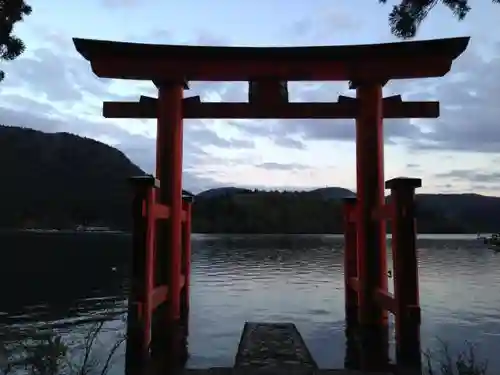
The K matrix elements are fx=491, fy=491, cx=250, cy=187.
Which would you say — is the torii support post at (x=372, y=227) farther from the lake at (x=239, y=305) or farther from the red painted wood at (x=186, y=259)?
the red painted wood at (x=186, y=259)

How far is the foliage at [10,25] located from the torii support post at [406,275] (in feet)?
14.7

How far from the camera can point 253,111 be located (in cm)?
804

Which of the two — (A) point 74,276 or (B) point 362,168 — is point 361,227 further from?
(A) point 74,276

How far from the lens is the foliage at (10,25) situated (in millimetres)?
3812

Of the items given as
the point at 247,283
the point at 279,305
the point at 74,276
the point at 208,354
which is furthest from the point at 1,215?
the point at 208,354

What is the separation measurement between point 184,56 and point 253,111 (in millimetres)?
1406

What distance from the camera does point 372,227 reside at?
7816mm

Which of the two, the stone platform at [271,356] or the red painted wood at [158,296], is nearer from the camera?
the stone platform at [271,356]

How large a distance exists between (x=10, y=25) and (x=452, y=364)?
6629 mm

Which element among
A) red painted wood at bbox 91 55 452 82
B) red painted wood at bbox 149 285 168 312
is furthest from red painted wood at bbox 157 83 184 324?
red painted wood at bbox 91 55 452 82

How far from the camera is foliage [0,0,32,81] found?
12.5ft

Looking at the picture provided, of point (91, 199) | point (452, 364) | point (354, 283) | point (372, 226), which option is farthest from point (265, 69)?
point (91, 199)

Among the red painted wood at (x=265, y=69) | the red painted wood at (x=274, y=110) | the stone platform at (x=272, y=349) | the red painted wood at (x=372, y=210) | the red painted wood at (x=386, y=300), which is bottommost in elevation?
the stone platform at (x=272, y=349)

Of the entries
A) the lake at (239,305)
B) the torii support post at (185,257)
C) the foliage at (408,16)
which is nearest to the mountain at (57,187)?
the lake at (239,305)
